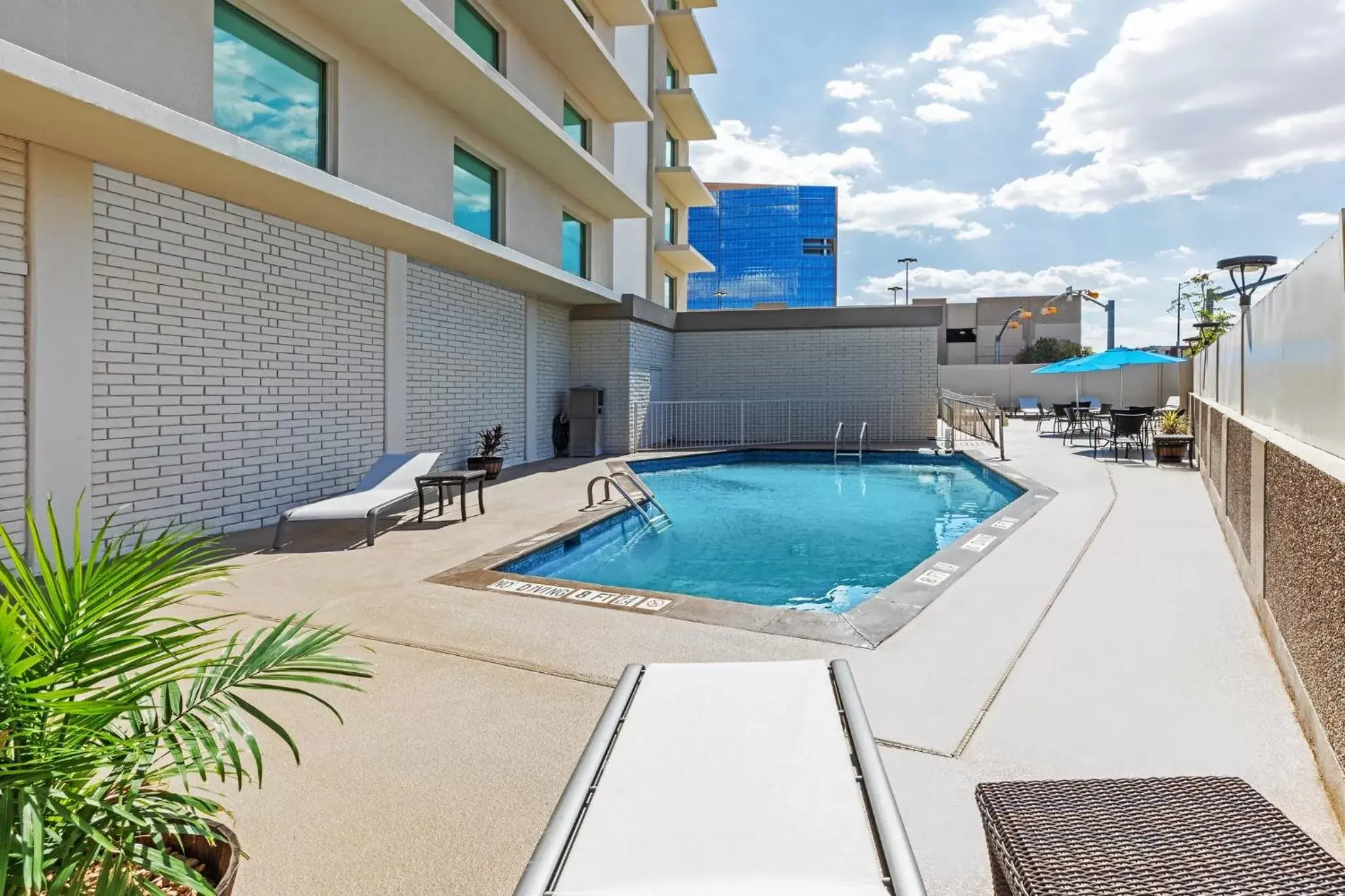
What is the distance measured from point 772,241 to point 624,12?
6150 cm

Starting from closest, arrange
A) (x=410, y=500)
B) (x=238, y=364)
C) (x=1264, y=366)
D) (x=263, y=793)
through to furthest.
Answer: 1. (x=263, y=793)
2. (x=1264, y=366)
3. (x=238, y=364)
4. (x=410, y=500)

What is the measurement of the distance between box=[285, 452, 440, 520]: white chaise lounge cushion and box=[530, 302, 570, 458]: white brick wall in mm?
5960

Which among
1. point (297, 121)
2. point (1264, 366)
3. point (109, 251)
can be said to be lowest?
point (1264, 366)

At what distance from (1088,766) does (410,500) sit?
8.41 meters

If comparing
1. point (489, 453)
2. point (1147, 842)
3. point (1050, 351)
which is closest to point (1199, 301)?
point (1050, 351)

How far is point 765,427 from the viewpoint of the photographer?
60.8ft

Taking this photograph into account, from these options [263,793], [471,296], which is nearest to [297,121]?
[471,296]

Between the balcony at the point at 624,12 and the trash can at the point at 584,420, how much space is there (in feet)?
26.2

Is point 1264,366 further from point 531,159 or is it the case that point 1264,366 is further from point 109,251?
point 531,159

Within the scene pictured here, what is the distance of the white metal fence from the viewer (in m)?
17.9

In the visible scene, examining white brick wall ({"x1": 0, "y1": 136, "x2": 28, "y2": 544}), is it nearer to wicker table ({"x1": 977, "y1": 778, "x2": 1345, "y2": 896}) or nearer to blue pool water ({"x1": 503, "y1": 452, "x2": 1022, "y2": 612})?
blue pool water ({"x1": 503, "y1": 452, "x2": 1022, "y2": 612})

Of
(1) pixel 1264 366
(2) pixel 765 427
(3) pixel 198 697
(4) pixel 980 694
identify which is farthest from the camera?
(2) pixel 765 427

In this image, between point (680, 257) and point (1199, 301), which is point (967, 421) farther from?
A: point (1199, 301)

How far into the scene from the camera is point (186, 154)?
5.78 meters
